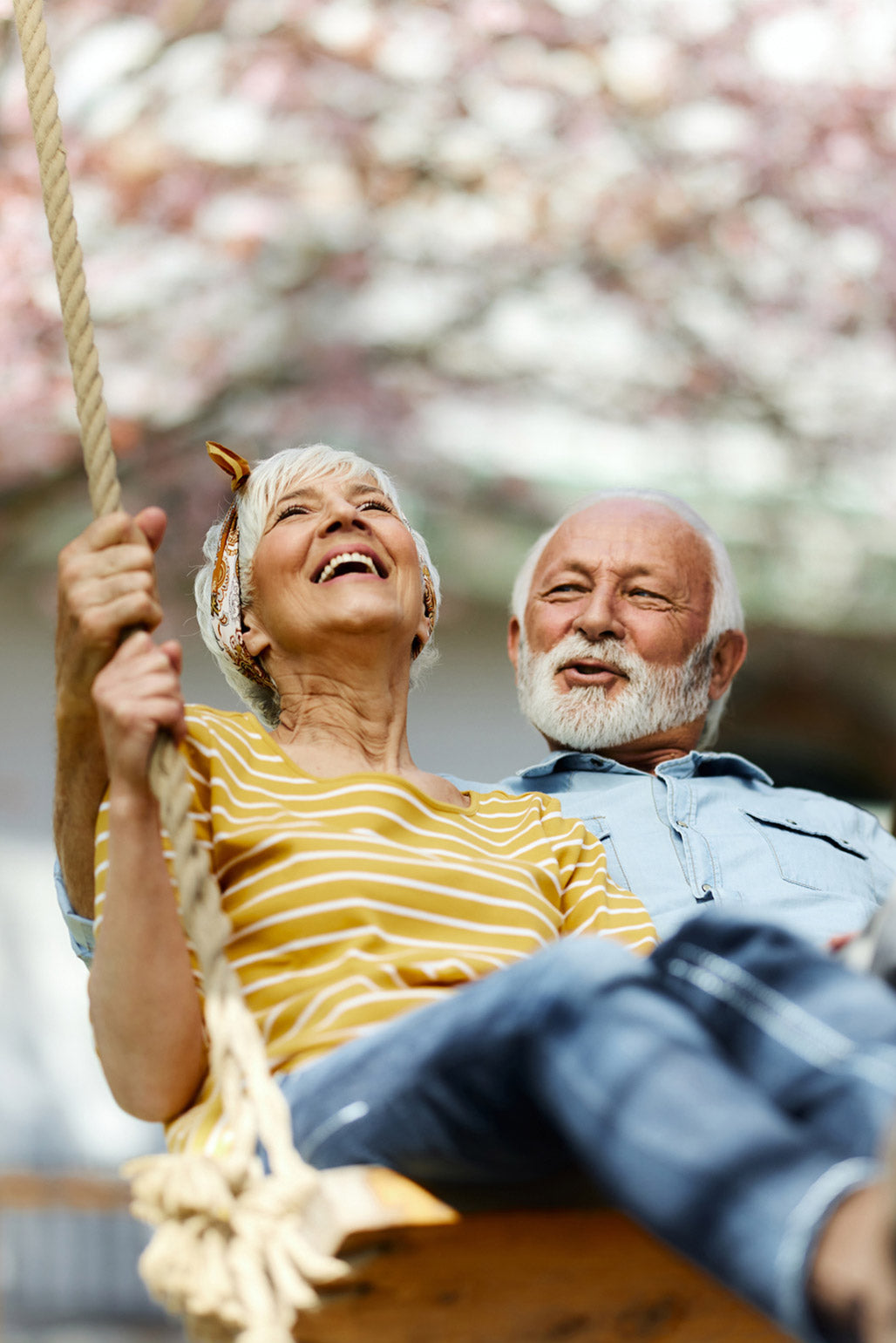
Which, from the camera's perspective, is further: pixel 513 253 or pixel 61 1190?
pixel 513 253

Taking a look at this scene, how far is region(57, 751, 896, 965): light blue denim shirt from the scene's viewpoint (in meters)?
1.87

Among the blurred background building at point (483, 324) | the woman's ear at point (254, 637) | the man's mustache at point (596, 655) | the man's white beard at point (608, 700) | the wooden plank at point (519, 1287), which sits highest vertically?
the blurred background building at point (483, 324)

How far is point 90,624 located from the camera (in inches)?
47.6

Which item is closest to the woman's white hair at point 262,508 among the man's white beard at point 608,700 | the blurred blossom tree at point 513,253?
the man's white beard at point 608,700

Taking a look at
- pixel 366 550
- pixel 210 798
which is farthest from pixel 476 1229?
pixel 366 550

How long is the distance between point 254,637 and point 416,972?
1.70ft

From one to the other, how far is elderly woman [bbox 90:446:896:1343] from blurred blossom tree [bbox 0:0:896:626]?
2519mm

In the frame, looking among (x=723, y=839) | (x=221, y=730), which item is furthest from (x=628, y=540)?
(x=221, y=730)

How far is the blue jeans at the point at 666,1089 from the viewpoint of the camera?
0.83m

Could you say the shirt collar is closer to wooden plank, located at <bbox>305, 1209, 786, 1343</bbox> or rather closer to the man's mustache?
the man's mustache

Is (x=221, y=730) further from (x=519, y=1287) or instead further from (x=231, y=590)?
(x=519, y=1287)

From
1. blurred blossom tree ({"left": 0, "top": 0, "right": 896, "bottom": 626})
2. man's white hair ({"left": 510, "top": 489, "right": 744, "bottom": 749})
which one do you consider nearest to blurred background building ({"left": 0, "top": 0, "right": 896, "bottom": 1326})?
blurred blossom tree ({"left": 0, "top": 0, "right": 896, "bottom": 626})

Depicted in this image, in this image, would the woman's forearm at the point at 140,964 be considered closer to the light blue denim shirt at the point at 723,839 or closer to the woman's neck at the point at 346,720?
the woman's neck at the point at 346,720

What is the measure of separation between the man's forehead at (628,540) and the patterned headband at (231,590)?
798 millimetres
